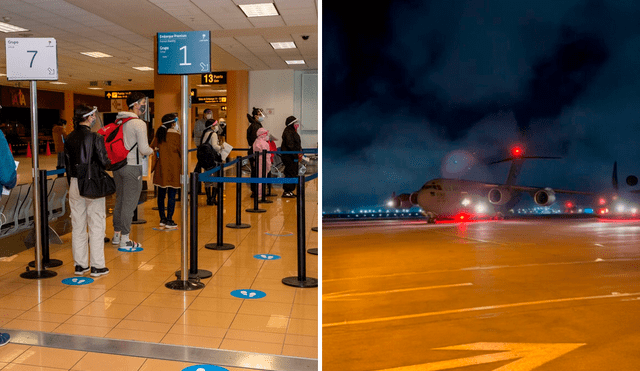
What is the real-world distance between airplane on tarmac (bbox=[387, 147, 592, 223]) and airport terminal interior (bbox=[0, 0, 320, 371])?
93 cm

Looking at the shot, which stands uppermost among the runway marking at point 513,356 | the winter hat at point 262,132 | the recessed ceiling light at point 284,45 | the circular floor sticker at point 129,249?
the recessed ceiling light at point 284,45

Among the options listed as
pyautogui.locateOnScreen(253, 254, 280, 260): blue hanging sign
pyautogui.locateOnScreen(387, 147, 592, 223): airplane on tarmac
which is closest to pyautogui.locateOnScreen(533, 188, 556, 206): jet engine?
pyautogui.locateOnScreen(387, 147, 592, 223): airplane on tarmac

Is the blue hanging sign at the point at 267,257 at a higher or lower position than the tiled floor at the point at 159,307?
higher

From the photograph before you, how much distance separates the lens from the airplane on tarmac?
12.0ft

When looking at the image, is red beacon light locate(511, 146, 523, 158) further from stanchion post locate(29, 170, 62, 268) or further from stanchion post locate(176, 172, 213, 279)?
stanchion post locate(29, 170, 62, 268)

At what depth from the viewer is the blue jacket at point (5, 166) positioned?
2.80m

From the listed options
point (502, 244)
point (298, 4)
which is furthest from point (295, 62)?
point (502, 244)

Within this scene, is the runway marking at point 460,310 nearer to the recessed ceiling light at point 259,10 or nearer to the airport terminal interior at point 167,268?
the airport terminal interior at point 167,268

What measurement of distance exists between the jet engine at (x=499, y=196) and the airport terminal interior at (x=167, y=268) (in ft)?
5.17

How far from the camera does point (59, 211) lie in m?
6.42

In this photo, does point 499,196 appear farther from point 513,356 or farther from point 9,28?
point 9,28

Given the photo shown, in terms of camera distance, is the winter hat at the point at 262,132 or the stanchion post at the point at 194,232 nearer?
the stanchion post at the point at 194,232

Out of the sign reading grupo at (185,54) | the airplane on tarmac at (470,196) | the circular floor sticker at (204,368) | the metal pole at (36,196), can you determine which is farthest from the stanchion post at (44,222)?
the airplane on tarmac at (470,196)

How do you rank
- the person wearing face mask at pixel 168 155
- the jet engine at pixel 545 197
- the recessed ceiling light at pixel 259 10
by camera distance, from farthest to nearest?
the recessed ceiling light at pixel 259 10 → the person wearing face mask at pixel 168 155 → the jet engine at pixel 545 197
